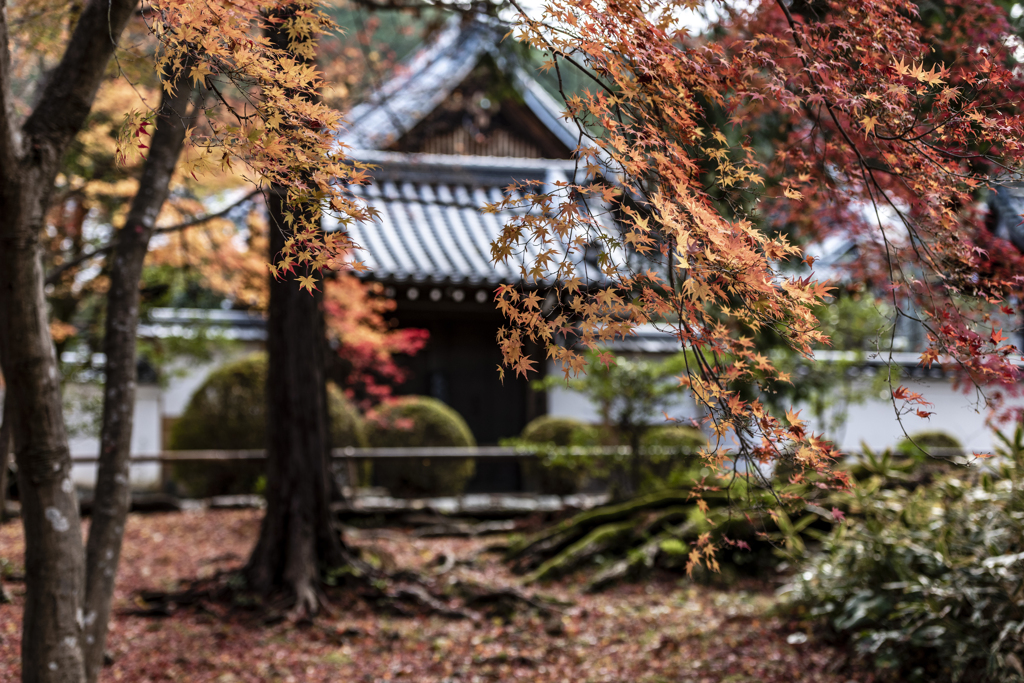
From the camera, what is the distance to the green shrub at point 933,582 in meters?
3.65

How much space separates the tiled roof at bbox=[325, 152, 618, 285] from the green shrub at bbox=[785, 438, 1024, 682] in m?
5.60

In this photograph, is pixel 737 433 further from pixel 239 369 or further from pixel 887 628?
pixel 239 369

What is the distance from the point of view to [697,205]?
1.88 metres

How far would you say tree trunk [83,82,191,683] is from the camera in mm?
3350

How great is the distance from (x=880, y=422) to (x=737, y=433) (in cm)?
1119

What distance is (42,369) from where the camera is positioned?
9.25ft

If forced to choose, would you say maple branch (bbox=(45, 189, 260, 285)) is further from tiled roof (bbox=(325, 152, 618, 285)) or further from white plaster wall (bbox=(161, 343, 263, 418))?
white plaster wall (bbox=(161, 343, 263, 418))

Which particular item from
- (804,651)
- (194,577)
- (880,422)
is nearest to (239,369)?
(194,577)

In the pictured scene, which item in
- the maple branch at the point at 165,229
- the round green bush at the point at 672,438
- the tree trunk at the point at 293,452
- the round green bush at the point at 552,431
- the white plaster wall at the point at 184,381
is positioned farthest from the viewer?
the white plaster wall at the point at 184,381

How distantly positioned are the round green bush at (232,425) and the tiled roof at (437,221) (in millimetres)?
1906

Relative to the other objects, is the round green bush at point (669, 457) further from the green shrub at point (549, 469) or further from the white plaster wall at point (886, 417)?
the white plaster wall at point (886, 417)

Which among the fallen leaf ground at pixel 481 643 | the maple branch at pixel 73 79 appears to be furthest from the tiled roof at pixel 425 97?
the maple branch at pixel 73 79

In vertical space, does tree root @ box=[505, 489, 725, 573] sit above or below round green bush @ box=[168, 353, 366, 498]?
below

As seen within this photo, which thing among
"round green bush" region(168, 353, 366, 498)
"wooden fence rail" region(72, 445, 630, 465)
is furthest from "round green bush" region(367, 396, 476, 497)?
"round green bush" region(168, 353, 366, 498)
